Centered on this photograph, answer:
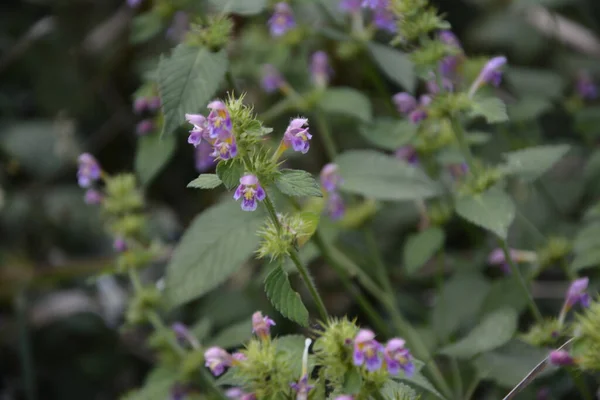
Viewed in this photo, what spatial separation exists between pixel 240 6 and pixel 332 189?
46cm

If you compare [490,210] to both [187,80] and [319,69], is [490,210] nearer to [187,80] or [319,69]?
[187,80]

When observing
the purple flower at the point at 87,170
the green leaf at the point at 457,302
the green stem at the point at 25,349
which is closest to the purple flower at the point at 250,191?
the purple flower at the point at 87,170

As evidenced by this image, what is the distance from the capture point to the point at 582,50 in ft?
8.65

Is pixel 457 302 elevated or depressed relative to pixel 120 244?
depressed

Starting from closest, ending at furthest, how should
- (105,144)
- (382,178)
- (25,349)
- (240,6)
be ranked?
(240,6), (382,178), (25,349), (105,144)

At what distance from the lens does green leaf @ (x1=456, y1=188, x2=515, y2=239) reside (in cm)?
129

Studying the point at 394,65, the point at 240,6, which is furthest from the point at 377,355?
the point at 394,65

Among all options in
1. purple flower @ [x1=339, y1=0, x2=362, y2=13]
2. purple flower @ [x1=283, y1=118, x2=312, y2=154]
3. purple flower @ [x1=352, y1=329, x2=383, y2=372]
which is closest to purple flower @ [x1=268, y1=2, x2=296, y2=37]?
purple flower @ [x1=339, y1=0, x2=362, y2=13]

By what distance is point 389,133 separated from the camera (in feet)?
5.30

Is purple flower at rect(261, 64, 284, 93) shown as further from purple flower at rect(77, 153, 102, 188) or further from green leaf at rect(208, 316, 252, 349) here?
green leaf at rect(208, 316, 252, 349)

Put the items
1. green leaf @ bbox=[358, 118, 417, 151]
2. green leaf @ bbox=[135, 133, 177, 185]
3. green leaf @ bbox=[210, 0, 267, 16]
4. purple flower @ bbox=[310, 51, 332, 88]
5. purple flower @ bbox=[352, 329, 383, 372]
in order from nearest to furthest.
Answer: purple flower @ bbox=[352, 329, 383, 372]
green leaf @ bbox=[210, 0, 267, 16]
green leaf @ bbox=[358, 118, 417, 151]
green leaf @ bbox=[135, 133, 177, 185]
purple flower @ bbox=[310, 51, 332, 88]

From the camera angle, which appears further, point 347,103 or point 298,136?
point 347,103

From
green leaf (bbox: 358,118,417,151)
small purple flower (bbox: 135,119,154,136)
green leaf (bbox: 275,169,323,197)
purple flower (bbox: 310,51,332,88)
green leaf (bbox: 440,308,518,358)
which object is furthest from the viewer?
purple flower (bbox: 310,51,332,88)

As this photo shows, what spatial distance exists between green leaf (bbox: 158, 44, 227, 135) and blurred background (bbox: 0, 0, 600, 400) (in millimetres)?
579
